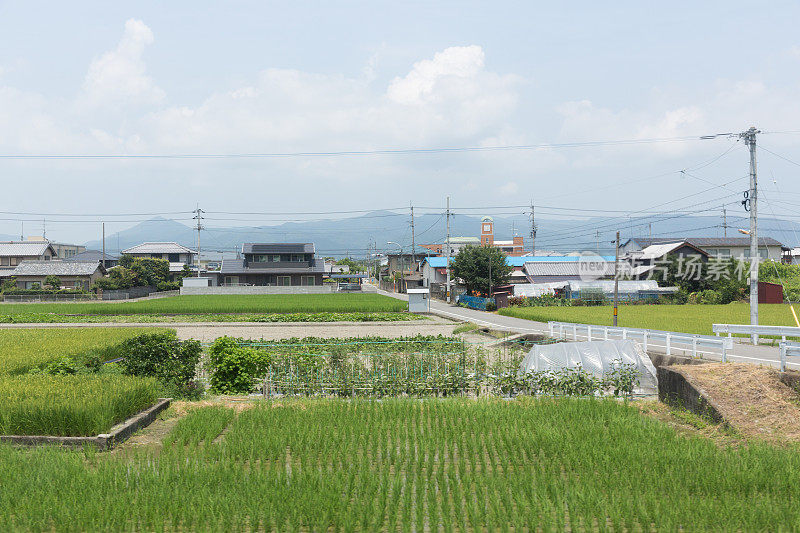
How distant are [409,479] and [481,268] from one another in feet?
184

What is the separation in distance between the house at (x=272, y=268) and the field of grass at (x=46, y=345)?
54.4 meters

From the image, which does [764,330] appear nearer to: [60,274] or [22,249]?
[60,274]

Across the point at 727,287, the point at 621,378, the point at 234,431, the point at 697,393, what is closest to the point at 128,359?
the point at 234,431

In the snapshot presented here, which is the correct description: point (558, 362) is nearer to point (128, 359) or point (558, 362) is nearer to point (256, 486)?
point (256, 486)

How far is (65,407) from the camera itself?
9.09 metres

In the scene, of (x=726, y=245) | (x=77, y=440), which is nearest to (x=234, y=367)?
(x=77, y=440)

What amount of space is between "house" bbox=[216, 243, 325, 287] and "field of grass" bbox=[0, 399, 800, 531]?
67982 mm

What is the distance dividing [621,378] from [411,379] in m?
4.89

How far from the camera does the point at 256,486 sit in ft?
22.4

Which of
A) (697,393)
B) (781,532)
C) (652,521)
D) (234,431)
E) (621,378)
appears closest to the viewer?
(781,532)

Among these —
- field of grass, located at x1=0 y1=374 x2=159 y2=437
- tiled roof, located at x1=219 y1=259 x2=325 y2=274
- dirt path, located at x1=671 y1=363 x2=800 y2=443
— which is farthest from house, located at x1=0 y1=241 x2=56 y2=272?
dirt path, located at x1=671 y1=363 x2=800 y2=443

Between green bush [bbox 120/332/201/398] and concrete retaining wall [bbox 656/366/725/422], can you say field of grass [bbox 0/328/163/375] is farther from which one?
concrete retaining wall [bbox 656/366/725/422]

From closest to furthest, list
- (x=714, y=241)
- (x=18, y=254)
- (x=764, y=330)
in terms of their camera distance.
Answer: (x=764, y=330)
(x=714, y=241)
(x=18, y=254)

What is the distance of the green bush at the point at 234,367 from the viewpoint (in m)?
14.1
